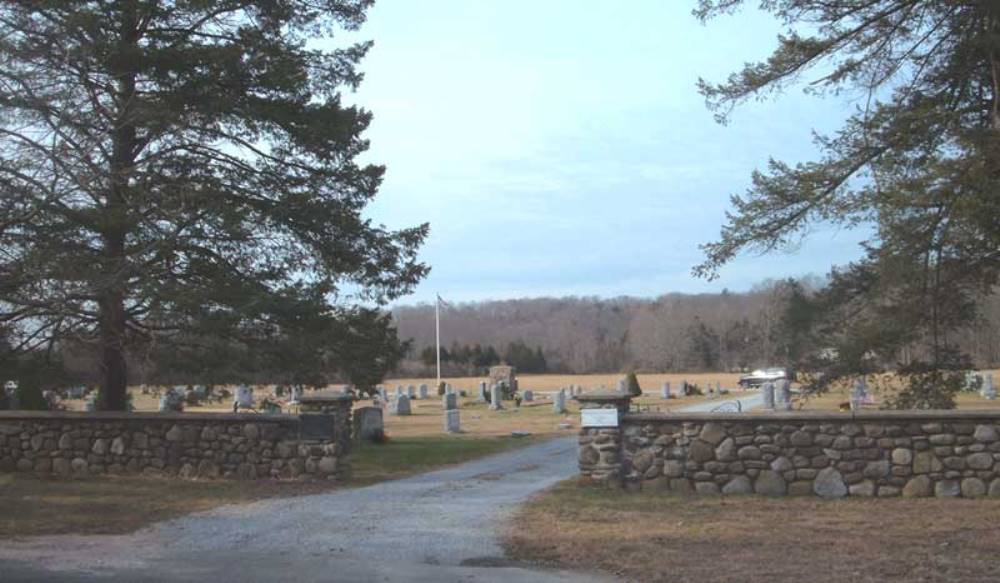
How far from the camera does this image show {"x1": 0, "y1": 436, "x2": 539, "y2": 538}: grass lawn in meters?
9.93

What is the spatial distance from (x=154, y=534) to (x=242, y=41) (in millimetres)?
9430

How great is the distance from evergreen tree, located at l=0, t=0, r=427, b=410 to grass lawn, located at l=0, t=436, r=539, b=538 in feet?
7.42

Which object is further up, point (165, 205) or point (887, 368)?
point (165, 205)

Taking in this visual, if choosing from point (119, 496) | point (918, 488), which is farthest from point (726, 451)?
point (119, 496)

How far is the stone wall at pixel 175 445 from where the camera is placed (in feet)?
43.8

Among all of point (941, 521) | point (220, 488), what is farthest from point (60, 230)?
point (941, 521)

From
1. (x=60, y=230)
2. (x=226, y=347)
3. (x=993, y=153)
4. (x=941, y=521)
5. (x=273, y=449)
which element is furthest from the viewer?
(x=226, y=347)

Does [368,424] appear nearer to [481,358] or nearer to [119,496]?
[119,496]

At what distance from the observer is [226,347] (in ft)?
48.6

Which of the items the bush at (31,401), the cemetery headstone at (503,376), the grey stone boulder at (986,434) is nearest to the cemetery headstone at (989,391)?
the cemetery headstone at (503,376)

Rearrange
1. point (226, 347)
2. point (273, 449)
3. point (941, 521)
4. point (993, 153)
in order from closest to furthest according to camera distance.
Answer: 1. point (941, 521)
2. point (993, 153)
3. point (273, 449)
4. point (226, 347)

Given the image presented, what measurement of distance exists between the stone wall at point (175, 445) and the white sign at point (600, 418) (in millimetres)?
3956

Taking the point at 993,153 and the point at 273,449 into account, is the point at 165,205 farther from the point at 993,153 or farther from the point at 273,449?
the point at 993,153

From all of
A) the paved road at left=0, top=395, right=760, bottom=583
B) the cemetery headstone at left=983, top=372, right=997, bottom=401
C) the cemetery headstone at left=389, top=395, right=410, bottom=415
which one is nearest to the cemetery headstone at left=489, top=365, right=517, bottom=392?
the cemetery headstone at left=389, top=395, right=410, bottom=415
